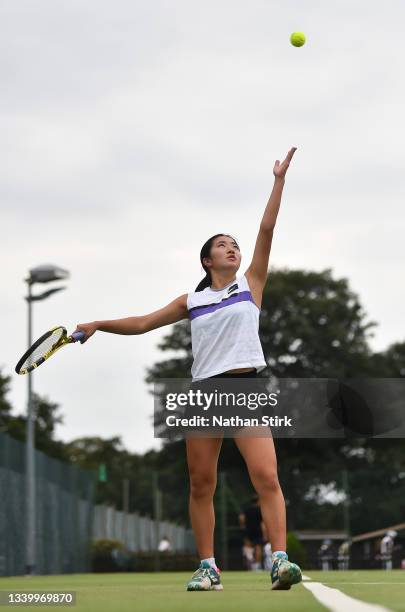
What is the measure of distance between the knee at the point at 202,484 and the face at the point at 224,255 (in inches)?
47.2

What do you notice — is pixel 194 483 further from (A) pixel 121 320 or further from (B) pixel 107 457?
(B) pixel 107 457

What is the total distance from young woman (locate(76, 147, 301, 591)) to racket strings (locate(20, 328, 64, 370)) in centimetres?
40

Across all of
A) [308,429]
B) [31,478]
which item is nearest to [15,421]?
[308,429]

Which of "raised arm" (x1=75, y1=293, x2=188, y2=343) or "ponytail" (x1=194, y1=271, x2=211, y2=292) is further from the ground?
"ponytail" (x1=194, y1=271, x2=211, y2=292)

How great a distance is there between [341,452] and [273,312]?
22.5 feet

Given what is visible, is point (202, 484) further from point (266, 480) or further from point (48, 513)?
point (48, 513)

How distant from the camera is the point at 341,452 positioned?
5988 centimetres

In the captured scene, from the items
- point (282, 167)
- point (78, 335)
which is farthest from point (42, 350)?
point (282, 167)

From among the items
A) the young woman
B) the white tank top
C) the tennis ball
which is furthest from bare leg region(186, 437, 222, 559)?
the tennis ball

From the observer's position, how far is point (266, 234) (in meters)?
7.73

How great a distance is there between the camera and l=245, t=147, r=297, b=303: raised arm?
7.71 m

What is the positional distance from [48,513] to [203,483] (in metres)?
21.5

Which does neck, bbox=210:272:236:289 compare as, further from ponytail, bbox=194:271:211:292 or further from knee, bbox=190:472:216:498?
knee, bbox=190:472:216:498

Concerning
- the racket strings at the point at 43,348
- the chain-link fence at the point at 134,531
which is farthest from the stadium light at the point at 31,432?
the racket strings at the point at 43,348
